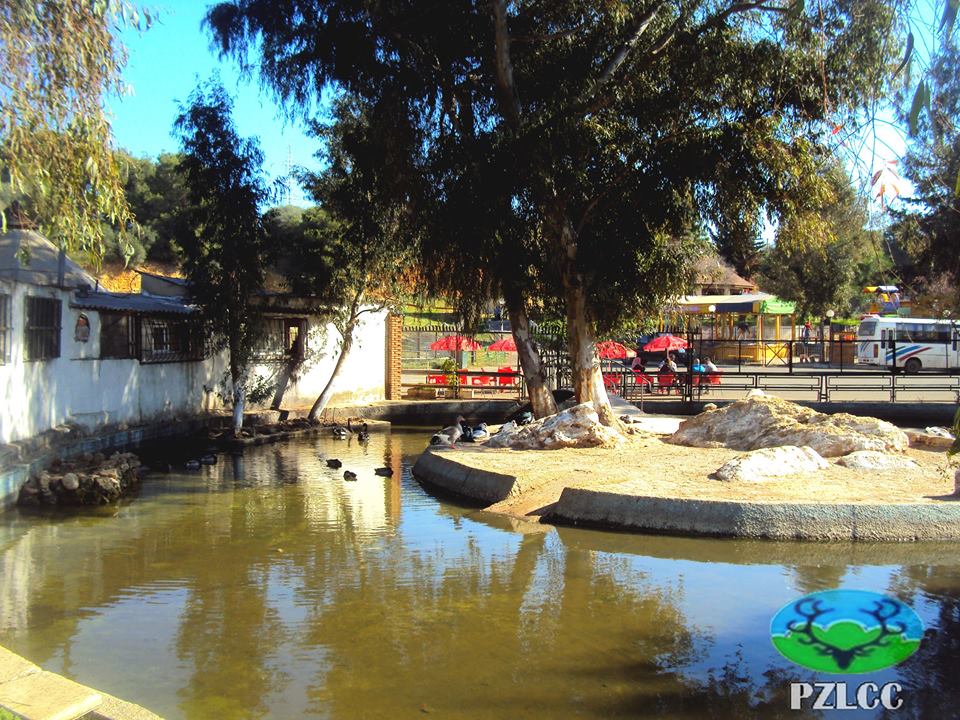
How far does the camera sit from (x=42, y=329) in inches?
568

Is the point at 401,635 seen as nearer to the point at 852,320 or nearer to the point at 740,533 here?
the point at 740,533

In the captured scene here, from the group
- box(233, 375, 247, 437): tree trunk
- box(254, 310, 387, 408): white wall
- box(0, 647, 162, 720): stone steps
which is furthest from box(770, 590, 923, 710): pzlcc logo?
box(254, 310, 387, 408): white wall

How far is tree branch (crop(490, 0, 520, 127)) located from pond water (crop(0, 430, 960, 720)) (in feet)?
22.8

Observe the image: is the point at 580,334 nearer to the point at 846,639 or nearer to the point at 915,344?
the point at 846,639

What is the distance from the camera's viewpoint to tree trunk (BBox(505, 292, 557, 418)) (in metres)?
17.0

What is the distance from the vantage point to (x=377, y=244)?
2056 cm

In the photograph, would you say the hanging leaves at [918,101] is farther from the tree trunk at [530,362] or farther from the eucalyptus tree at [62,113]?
the tree trunk at [530,362]

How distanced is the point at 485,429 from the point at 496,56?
6.53 metres

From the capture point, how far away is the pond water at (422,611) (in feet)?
19.5

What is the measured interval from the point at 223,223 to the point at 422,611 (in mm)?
12883

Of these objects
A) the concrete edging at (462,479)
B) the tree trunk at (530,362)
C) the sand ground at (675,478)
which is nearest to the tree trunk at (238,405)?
the concrete edging at (462,479)

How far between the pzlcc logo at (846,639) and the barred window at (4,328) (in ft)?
35.7

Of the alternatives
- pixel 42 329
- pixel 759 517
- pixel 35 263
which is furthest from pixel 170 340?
pixel 759 517

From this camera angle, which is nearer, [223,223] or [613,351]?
[223,223]
